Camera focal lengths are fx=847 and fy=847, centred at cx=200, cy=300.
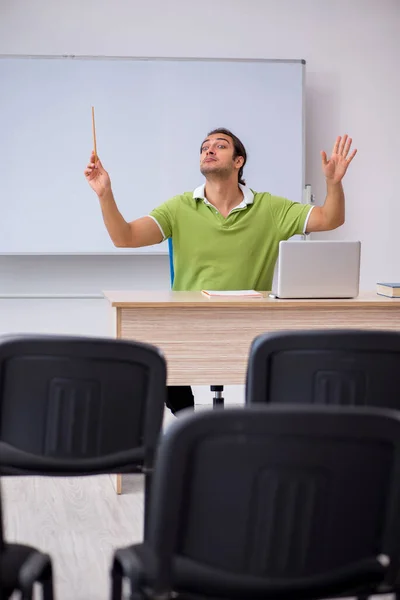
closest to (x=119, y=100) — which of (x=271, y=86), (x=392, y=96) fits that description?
(x=271, y=86)

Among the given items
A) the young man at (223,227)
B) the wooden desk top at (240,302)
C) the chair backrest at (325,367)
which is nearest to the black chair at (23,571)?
the chair backrest at (325,367)

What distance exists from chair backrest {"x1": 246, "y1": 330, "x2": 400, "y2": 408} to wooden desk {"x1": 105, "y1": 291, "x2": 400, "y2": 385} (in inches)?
Result: 58.6

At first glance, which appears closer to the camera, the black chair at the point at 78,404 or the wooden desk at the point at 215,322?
the black chair at the point at 78,404

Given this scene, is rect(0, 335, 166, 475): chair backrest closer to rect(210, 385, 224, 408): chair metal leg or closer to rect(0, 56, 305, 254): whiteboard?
rect(210, 385, 224, 408): chair metal leg

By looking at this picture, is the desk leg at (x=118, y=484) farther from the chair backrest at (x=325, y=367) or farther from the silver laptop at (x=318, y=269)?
the chair backrest at (x=325, y=367)

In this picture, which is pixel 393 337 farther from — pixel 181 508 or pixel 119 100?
pixel 119 100

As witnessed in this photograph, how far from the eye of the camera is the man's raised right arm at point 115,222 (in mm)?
3664

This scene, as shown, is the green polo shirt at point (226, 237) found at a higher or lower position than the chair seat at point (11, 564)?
higher

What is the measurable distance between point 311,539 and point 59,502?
2.21 m

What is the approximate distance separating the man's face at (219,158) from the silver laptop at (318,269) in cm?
83

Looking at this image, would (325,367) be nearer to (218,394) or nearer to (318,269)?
(318,269)

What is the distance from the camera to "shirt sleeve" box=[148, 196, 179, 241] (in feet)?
12.9

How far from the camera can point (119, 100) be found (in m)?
5.11

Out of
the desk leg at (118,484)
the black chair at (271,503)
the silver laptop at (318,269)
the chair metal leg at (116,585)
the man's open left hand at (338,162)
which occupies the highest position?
the man's open left hand at (338,162)
